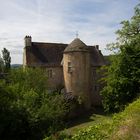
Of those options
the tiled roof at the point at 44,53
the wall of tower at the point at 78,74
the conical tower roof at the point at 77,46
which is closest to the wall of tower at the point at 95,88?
the wall of tower at the point at 78,74

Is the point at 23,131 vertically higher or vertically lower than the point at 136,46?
lower

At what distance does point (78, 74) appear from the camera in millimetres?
45531

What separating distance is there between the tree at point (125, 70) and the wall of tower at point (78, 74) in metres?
12.5

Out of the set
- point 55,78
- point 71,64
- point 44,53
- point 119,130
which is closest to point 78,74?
point 71,64

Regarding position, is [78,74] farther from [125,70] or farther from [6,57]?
[6,57]

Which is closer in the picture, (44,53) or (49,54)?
(44,53)

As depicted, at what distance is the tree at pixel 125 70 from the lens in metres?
30.1

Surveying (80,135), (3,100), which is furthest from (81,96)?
(80,135)

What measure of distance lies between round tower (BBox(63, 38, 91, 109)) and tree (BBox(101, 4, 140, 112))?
1234 centimetres

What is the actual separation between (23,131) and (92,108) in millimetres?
22004

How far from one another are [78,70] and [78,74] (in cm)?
55

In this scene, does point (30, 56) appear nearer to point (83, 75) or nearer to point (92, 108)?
point (83, 75)

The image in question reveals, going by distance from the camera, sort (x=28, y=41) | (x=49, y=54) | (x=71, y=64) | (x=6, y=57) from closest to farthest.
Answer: (x=71, y=64) < (x=28, y=41) < (x=49, y=54) < (x=6, y=57)

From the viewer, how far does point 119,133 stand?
12672 millimetres
